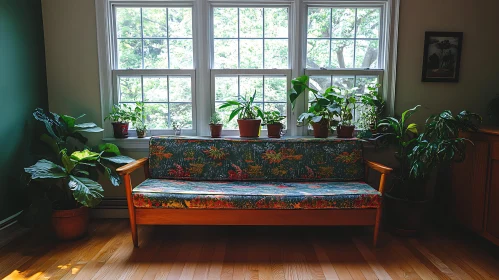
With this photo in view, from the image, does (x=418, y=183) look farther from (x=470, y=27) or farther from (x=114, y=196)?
(x=114, y=196)

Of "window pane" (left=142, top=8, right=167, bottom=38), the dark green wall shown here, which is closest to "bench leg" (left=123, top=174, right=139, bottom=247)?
the dark green wall

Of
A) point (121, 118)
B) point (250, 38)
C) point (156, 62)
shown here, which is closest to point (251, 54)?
point (250, 38)

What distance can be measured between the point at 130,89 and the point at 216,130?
39.3 inches

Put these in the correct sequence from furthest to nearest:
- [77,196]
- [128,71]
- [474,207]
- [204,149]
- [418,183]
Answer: [128,71] → [204,149] → [418,183] → [474,207] → [77,196]

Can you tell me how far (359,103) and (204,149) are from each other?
163 centimetres

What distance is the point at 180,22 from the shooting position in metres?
3.20

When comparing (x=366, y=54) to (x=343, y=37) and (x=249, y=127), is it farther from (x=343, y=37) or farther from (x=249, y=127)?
(x=249, y=127)

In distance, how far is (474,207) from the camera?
258cm

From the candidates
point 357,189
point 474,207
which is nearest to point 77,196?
point 357,189

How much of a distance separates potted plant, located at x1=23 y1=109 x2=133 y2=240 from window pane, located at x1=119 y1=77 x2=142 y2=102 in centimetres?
55

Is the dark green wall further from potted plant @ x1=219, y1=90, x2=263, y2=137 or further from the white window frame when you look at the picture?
potted plant @ x1=219, y1=90, x2=263, y2=137

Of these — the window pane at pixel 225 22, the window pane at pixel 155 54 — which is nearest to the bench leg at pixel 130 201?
the window pane at pixel 155 54

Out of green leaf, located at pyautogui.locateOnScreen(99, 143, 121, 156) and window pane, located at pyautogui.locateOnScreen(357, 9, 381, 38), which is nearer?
green leaf, located at pyautogui.locateOnScreen(99, 143, 121, 156)

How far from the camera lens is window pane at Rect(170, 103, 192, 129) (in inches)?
130
